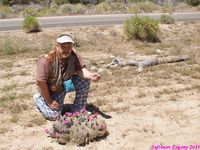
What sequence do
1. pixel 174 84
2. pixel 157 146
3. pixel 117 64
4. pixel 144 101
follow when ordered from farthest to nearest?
pixel 117 64 < pixel 174 84 < pixel 144 101 < pixel 157 146

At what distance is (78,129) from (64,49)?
1151 millimetres

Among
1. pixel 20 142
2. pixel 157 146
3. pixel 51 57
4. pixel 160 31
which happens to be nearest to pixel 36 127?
pixel 20 142

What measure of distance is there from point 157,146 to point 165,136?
35 centimetres

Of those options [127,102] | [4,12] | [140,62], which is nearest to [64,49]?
[127,102]

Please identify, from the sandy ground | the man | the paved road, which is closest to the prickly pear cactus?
the sandy ground

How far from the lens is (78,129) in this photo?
566 centimetres

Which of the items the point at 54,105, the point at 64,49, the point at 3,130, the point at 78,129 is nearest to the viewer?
the point at 78,129

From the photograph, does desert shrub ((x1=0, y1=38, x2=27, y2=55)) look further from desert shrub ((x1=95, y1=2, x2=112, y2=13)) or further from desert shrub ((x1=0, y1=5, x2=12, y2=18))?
desert shrub ((x1=95, y1=2, x2=112, y2=13))

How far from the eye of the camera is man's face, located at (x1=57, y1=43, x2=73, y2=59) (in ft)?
19.5

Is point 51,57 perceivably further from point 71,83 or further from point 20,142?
point 20,142

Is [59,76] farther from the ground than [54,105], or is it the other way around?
[59,76]

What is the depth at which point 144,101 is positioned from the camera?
7.39 m

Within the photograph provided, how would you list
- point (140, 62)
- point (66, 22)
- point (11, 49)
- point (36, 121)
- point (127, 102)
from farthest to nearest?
point (66, 22) < point (11, 49) < point (140, 62) < point (127, 102) < point (36, 121)

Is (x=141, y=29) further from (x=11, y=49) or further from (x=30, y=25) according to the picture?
(x=11, y=49)
